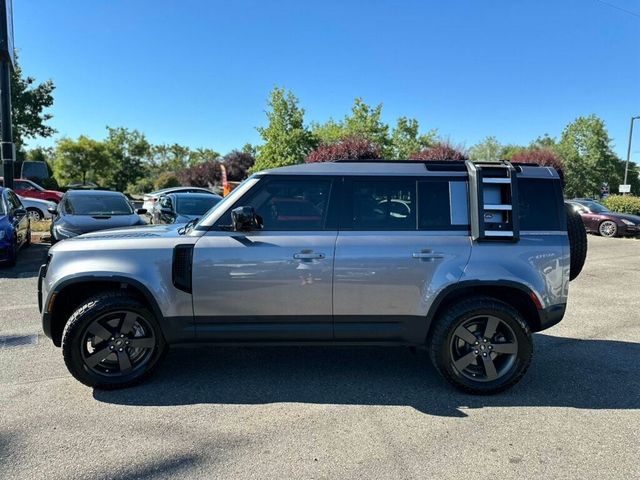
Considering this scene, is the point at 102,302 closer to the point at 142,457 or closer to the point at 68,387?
the point at 68,387

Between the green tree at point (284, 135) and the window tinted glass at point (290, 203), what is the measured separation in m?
27.9

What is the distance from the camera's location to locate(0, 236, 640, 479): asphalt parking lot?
9.72 ft

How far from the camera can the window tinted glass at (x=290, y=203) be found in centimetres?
402

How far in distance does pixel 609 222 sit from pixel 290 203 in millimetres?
19131

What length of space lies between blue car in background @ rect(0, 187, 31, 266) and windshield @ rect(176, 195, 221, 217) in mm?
3164

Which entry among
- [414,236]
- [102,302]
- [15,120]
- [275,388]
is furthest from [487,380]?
[15,120]

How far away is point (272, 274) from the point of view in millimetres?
3902

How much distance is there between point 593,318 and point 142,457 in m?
6.05

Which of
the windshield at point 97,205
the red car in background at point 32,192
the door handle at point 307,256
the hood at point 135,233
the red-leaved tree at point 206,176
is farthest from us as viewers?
the red-leaved tree at point 206,176

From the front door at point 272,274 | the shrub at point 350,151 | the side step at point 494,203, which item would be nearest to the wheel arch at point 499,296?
the side step at point 494,203

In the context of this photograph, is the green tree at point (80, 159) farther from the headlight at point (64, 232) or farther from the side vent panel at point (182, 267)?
the side vent panel at point (182, 267)

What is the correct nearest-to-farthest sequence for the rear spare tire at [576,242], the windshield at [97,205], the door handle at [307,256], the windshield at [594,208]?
1. the door handle at [307,256]
2. the rear spare tire at [576,242]
3. the windshield at [97,205]
4. the windshield at [594,208]

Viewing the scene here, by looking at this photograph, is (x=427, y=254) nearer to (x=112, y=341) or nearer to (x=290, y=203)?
(x=290, y=203)

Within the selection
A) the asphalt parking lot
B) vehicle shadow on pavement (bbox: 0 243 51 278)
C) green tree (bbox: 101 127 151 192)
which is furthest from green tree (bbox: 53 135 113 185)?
the asphalt parking lot
